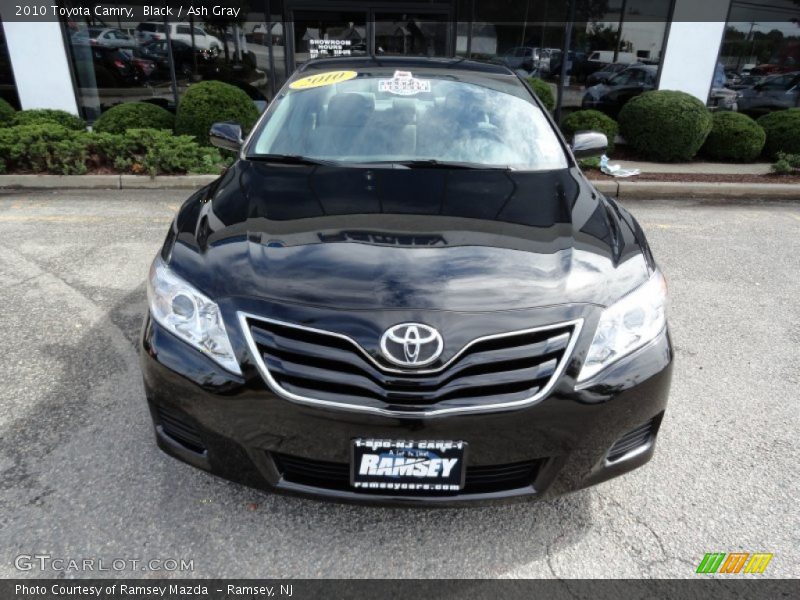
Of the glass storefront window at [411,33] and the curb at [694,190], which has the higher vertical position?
the glass storefront window at [411,33]

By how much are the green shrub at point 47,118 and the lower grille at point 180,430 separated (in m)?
7.62

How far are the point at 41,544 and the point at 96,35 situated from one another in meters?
9.62

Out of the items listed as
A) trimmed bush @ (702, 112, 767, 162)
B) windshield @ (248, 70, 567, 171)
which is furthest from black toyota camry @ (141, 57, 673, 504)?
trimmed bush @ (702, 112, 767, 162)

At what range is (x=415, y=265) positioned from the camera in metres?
1.95

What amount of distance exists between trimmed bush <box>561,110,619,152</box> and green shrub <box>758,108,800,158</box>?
246cm

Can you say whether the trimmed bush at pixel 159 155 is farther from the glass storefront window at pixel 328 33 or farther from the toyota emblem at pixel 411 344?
the toyota emblem at pixel 411 344

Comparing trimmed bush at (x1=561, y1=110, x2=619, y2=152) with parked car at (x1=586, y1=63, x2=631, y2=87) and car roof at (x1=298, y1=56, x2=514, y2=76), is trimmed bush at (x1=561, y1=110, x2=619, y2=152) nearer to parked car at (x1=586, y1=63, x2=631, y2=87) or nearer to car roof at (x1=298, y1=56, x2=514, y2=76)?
parked car at (x1=586, y1=63, x2=631, y2=87)

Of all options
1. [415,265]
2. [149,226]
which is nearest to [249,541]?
[415,265]

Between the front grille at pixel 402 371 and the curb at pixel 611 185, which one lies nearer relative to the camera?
the front grille at pixel 402 371

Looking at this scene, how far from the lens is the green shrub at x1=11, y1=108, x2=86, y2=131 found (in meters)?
8.04

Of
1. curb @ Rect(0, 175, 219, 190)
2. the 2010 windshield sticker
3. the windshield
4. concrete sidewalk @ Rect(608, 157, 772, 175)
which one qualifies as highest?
the 2010 windshield sticker

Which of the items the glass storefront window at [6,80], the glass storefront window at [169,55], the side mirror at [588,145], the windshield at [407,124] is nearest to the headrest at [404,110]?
the windshield at [407,124]

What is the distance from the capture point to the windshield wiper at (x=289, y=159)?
281 cm

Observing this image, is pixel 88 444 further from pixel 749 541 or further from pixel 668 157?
pixel 668 157
